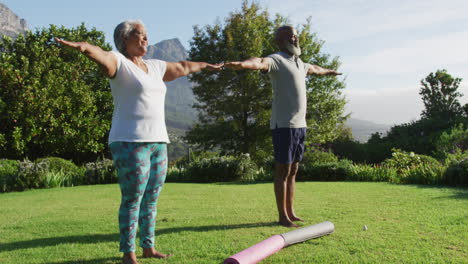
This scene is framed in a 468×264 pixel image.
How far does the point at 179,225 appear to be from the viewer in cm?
459

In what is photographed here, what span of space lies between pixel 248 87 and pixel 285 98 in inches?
560

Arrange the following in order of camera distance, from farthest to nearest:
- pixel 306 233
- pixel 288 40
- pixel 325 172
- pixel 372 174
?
pixel 325 172 → pixel 372 174 → pixel 288 40 → pixel 306 233

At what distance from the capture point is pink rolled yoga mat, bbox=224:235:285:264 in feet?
9.25

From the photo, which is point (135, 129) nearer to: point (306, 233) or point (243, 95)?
point (306, 233)

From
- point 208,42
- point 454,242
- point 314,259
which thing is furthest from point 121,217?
point 208,42

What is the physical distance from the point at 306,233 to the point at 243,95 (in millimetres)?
15247

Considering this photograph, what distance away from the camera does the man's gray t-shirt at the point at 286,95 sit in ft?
14.3

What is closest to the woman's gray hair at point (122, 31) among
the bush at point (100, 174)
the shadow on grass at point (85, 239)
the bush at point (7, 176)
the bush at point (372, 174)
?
the shadow on grass at point (85, 239)

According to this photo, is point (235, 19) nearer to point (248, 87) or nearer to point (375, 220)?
point (248, 87)

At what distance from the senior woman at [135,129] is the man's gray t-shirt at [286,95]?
1.65m

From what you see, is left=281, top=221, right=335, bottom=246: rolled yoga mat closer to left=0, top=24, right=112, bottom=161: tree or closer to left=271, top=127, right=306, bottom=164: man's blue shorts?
left=271, top=127, right=306, bottom=164: man's blue shorts

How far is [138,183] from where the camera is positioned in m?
2.91

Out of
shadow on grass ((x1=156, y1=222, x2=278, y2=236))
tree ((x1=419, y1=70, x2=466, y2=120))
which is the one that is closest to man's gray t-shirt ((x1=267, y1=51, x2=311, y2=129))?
shadow on grass ((x1=156, y1=222, x2=278, y2=236))

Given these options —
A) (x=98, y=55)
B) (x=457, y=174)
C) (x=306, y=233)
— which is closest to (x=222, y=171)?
(x=457, y=174)
